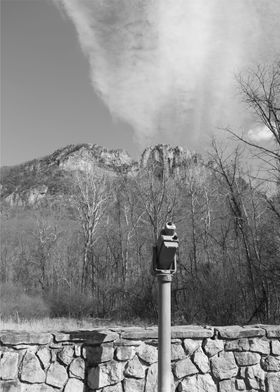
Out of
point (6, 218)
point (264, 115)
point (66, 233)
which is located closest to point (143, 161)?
point (66, 233)

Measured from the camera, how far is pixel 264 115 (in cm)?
948

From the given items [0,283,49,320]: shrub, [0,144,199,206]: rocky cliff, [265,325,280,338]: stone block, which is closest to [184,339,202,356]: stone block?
[265,325,280,338]: stone block

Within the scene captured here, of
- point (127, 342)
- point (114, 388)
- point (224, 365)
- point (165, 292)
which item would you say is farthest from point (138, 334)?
point (224, 365)

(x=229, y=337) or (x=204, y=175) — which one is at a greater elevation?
(x=204, y=175)

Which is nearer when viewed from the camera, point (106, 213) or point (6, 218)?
point (106, 213)

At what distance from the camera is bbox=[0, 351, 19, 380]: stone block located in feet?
12.2

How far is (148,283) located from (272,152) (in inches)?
412

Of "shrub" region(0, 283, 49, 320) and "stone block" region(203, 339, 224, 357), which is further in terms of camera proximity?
"shrub" region(0, 283, 49, 320)

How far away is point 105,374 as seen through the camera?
394 centimetres

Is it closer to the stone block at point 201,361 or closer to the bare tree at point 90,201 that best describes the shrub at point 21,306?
the bare tree at point 90,201

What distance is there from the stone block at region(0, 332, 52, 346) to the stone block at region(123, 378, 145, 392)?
3.08 ft

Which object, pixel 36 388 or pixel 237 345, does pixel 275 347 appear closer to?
pixel 237 345

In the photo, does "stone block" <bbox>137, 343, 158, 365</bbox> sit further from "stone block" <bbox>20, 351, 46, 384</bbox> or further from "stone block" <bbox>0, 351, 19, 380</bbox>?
"stone block" <bbox>0, 351, 19, 380</bbox>

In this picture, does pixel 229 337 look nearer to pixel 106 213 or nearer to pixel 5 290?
pixel 5 290
